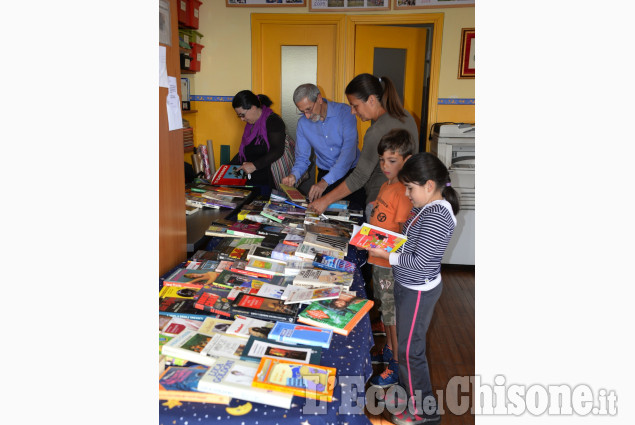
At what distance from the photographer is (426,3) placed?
4676 millimetres

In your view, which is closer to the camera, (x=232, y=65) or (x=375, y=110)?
(x=375, y=110)

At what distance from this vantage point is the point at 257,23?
4895 mm

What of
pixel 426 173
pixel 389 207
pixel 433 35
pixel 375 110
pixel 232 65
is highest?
pixel 433 35

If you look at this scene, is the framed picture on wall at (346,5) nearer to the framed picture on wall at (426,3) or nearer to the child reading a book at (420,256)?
the framed picture on wall at (426,3)

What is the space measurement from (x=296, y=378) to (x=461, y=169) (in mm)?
3572

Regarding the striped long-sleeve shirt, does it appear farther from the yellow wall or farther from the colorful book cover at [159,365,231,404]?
the yellow wall

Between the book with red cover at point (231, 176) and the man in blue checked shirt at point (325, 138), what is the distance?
0.38 m

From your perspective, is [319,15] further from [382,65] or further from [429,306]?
[429,306]

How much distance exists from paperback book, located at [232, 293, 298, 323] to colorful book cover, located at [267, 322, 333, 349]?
1.8 inches

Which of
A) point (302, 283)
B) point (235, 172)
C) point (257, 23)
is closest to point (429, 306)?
point (302, 283)

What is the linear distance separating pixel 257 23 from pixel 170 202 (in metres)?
3.47

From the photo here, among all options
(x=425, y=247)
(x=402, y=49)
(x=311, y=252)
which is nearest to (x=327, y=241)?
(x=311, y=252)

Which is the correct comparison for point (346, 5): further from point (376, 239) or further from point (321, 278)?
point (321, 278)

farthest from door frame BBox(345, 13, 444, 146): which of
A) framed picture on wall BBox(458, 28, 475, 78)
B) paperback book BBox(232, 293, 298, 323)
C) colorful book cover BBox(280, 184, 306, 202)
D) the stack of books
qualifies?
paperback book BBox(232, 293, 298, 323)
